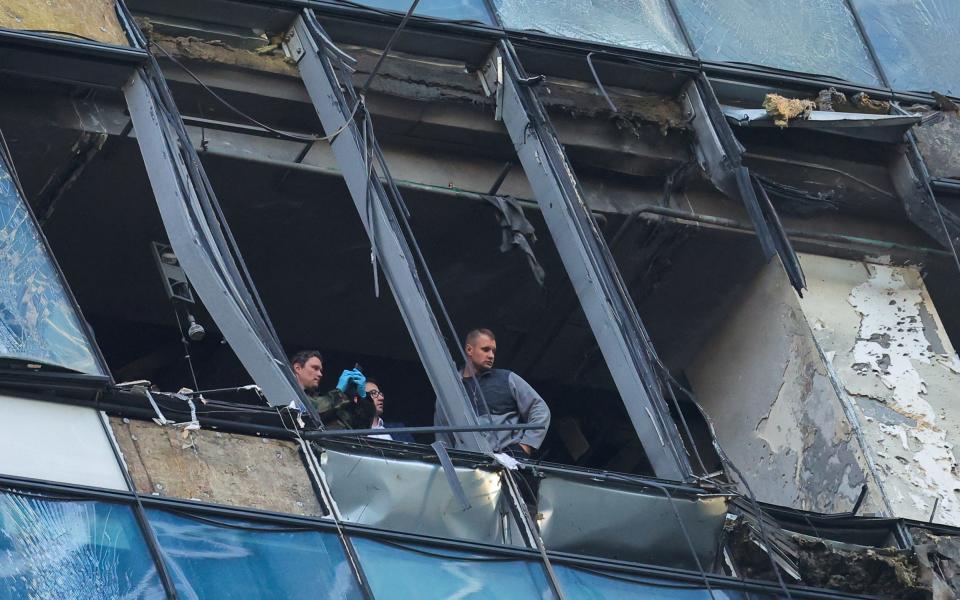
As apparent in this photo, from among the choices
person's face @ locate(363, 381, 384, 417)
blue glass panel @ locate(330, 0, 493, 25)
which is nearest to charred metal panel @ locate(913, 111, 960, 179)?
blue glass panel @ locate(330, 0, 493, 25)

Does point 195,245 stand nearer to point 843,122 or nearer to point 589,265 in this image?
point 589,265

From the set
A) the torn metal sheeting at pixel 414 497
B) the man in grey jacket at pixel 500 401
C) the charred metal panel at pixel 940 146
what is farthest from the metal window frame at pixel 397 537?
the charred metal panel at pixel 940 146

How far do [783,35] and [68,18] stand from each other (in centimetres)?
625

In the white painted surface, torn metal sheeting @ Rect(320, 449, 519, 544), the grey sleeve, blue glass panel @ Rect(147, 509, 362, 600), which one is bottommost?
blue glass panel @ Rect(147, 509, 362, 600)

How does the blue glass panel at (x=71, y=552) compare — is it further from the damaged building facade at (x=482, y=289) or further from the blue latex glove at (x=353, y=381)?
the blue latex glove at (x=353, y=381)

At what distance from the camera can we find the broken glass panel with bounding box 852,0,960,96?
15617 millimetres

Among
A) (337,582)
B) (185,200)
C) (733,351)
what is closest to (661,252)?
(733,351)

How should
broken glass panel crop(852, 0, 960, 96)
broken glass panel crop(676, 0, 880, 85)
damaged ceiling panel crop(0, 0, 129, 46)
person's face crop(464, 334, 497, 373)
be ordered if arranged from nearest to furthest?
damaged ceiling panel crop(0, 0, 129, 46), person's face crop(464, 334, 497, 373), broken glass panel crop(676, 0, 880, 85), broken glass panel crop(852, 0, 960, 96)

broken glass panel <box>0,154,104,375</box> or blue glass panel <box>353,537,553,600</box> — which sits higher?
broken glass panel <box>0,154,104,375</box>

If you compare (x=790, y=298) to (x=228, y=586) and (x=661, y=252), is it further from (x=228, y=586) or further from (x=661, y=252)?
(x=228, y=586)

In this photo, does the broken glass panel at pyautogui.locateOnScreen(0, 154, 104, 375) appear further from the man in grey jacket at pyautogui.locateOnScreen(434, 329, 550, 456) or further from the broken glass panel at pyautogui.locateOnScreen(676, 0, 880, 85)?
the broken glass panel at pyautogui.locateOnScreen(676, 0, 880, 85)

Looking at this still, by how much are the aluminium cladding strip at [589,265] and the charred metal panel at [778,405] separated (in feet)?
6.05

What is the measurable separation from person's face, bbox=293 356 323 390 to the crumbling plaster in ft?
13.7

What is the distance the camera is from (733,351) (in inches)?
591
